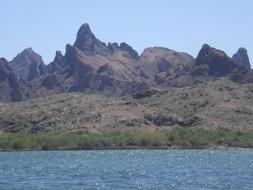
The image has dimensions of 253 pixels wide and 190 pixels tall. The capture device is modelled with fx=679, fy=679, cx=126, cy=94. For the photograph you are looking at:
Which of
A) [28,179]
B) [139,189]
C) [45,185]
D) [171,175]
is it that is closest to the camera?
[139,189]

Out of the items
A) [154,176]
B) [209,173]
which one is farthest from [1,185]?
[209,173]

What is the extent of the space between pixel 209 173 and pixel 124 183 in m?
25.2

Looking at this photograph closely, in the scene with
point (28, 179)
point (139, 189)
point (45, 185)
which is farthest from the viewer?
point (28, 179)

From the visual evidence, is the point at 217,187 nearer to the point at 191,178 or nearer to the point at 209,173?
the point at 191,178

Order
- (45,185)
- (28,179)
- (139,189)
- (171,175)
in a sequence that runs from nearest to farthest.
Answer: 1. (139,189)
2. (45,185)
3. (28,179)
4. (171,175)

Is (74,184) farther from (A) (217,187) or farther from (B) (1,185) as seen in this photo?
(A) (217,187)

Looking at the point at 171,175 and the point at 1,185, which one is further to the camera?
the point at 171,175

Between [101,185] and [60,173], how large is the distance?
82.6ft

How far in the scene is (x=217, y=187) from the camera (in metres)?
85.6

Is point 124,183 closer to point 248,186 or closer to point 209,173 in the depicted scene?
point 248,186

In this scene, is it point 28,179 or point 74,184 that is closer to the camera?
point 74,184

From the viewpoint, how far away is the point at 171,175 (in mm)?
108688

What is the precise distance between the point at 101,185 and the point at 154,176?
18887 mm

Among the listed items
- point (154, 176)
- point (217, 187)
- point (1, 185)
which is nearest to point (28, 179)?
point (1, 185)
